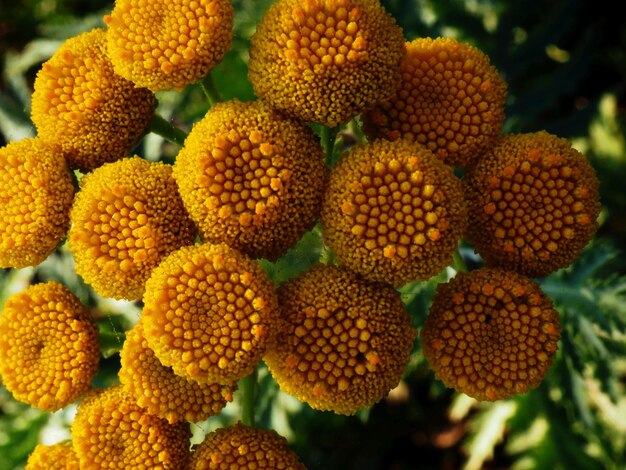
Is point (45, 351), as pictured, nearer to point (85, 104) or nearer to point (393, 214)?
point (85, 104)

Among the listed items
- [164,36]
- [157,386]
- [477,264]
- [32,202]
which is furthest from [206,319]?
[477,264]

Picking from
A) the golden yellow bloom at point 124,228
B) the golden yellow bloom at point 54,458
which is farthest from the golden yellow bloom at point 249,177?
the golden yellow bloom at point 54,458

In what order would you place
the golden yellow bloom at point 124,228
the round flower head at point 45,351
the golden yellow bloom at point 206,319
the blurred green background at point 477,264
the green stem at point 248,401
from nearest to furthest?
the golden yellow bloom at point 206,319, the golden yellow bloom at point 124,228, the round flower head at point 45,351, the green stem at point 248,401, the blurred green background at point 477,264

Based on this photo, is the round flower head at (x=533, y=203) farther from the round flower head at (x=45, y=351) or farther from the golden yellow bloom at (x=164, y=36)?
the round flower head at (x=45, y=351)

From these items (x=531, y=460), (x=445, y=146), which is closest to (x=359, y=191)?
(x=445, y=146)

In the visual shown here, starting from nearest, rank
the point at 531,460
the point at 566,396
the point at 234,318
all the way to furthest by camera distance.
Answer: the point at 234,318 < the point at 566,396 < the point at 531,460

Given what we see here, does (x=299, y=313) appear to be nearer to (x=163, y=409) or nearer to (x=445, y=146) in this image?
(x=163, y=409)

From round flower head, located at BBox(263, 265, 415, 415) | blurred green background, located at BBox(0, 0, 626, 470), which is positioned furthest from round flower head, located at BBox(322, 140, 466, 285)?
blurred green background, located at BBox(0, 0, 626, 470)
